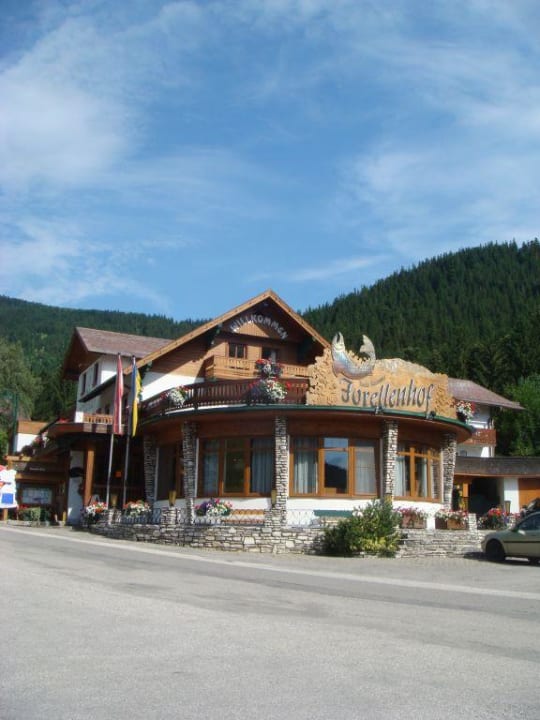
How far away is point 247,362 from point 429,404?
10284mm

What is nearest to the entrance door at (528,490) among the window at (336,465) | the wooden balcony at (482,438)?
the wooden balcony at (482,438)

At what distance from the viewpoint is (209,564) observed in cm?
1873

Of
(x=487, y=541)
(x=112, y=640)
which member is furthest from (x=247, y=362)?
(x=112, y=640)

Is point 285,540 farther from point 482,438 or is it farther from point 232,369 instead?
point 482,438

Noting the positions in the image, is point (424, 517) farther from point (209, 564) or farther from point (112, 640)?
point (112, 640)

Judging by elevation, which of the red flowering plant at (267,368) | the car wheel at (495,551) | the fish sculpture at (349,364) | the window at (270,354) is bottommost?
the car wheel at (495,551)

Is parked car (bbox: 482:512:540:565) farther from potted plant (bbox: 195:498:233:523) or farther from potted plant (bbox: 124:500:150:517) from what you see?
potted plant (bbox: 124:500:150:517)

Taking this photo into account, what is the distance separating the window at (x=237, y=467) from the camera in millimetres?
26266

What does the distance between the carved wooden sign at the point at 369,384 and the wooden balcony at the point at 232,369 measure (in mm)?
7763

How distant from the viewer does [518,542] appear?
21781 millimetres

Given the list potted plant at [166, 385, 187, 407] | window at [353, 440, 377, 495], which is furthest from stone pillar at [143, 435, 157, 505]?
window at [353, 440, 377, 495]

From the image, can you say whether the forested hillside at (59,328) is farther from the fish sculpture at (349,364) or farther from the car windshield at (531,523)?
the car windshield at (531,523)

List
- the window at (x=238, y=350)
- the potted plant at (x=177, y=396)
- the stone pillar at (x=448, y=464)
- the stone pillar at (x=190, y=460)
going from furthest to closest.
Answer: the window at (x=238, y=350), the stone pillar at (x=448, y=464), the stone pillar at (x=190, y=460), the potted plant at (x=177, y=396)

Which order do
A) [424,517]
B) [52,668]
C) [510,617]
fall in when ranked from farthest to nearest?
[424,517], [510,617], [52,668]
